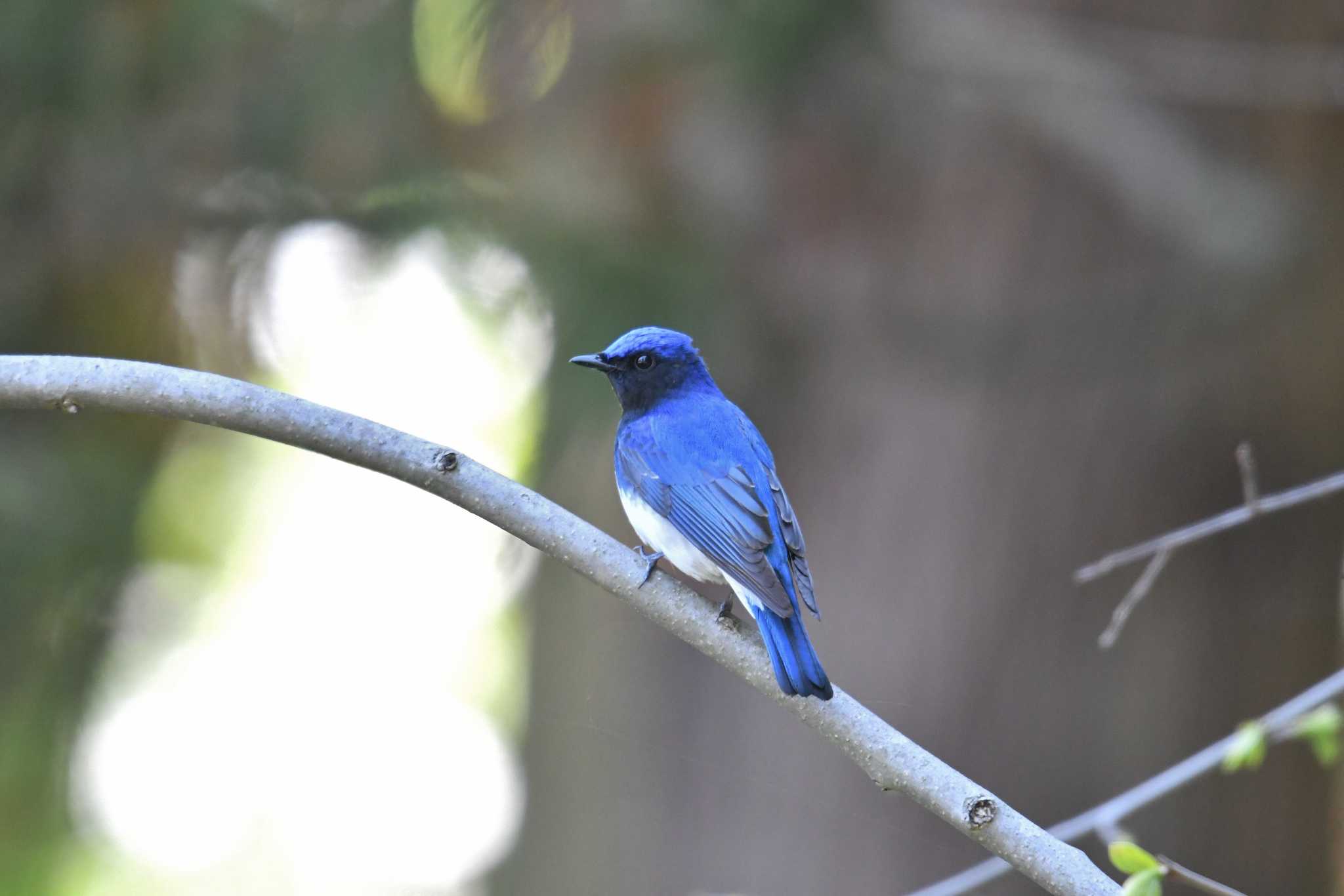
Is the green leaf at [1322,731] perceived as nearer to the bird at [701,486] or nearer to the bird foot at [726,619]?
the bird at [701,486]

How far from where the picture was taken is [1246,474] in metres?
2.19

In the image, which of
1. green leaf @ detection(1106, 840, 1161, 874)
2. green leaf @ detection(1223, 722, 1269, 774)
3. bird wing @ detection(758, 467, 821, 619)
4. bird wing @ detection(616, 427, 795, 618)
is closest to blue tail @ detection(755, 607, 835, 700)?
bird wing @ detection(616, 427, 795, 618)

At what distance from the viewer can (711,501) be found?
2.78 metres

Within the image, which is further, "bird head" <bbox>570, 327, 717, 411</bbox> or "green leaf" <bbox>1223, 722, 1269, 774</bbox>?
"bird head" <bbox>570, 327, 717, 411</bbox>

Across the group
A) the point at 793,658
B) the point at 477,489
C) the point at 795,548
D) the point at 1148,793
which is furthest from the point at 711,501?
the point at 1148,793

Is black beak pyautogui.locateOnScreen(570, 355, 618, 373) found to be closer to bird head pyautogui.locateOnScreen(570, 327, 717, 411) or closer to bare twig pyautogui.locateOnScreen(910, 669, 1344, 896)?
bird head pyautogui.locateOnScreen(570, 327, 717, 411)

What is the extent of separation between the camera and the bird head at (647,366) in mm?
3203

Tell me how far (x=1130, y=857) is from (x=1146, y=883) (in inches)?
2.6

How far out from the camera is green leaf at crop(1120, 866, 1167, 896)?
1.86 metres

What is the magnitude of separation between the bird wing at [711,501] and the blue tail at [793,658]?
145mm

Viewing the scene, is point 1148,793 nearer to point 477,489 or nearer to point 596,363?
point 477,489

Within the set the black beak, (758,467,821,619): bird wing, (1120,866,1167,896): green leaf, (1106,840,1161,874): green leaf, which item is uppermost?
the black beak

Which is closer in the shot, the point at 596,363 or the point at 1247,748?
the point at 1247,748

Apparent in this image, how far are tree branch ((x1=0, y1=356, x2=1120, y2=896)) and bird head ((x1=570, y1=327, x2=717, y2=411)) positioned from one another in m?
1.23
